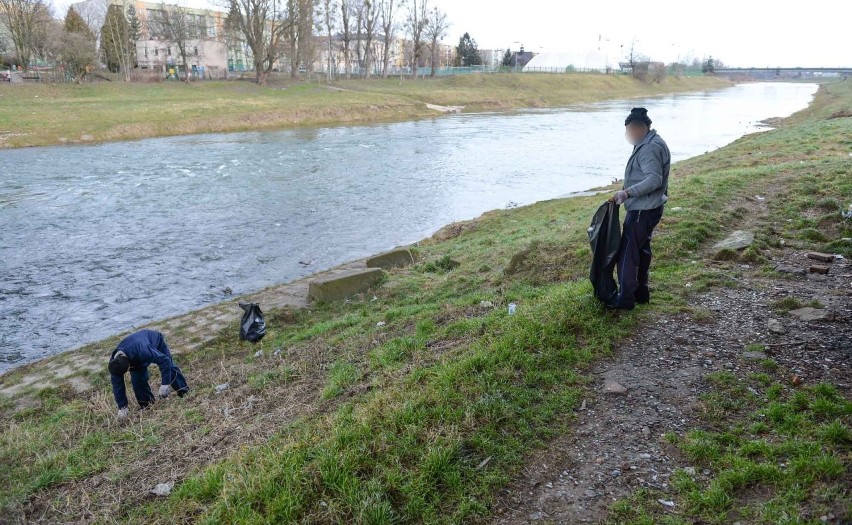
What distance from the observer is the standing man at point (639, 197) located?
230 inches

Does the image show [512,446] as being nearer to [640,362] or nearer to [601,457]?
[601,457]

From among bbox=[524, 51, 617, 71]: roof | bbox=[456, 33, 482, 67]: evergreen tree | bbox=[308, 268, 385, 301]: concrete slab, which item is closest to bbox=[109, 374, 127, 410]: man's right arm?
bbox=[308, 268, 385, 301]: concrete slab

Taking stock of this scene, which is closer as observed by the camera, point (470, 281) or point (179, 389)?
point (179, 389)

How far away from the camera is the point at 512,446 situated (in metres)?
4.40

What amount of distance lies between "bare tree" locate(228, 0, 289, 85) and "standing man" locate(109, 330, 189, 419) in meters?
57.1

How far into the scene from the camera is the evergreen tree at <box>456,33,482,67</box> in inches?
3974

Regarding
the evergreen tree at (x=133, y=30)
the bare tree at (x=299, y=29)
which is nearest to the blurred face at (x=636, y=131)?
the bare tree at (x=299, y=29)

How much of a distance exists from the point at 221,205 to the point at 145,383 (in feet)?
41.9

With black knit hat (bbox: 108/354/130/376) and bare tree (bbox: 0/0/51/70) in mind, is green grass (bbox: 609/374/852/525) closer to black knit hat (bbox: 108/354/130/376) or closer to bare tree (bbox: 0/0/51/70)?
black knit hat (bbox: 108/354/130/376)

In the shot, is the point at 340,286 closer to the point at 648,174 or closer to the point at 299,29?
the point at 648,174

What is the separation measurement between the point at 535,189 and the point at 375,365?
1613cm

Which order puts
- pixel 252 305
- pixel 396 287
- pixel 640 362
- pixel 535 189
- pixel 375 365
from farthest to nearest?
1. pixel 535 189
2. pixel 396 287
3. pixel 252 305
4. pixel 375 365
5. pixel 640 362

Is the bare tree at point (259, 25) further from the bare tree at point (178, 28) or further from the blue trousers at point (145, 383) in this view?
the blue trousers at point (145, 383)

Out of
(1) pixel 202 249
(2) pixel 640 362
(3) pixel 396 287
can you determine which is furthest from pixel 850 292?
(1) pixel 202 249
